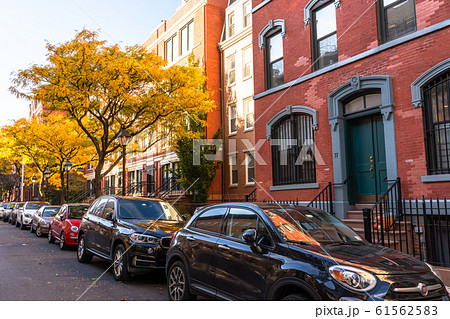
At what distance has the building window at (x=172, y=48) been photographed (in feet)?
95.9

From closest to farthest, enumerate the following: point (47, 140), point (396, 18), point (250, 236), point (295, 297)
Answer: point (295, 297) < point (250, 236) < point (396, 18) < point (47, 140)

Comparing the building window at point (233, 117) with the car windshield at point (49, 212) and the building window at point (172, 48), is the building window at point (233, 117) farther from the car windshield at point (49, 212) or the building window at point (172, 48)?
the car windshield at point (49, 212)

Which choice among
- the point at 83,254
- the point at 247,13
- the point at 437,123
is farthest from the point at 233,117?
the point at 437,123

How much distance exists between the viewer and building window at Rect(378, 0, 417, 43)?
33.5 feet

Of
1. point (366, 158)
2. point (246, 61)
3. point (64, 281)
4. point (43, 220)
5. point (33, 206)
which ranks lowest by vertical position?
point (64, 281)

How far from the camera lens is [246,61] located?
2398cm

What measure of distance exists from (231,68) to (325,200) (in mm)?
15641

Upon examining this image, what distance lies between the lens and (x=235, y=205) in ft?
18.6

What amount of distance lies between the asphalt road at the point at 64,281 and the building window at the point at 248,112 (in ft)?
47.1

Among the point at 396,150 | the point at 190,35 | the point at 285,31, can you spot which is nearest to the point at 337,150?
the point at 396,150

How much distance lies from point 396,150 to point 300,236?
6.34 metres

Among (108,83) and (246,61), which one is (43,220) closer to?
(108,83)

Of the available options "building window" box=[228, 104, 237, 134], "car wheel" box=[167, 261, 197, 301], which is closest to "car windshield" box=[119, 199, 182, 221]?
"car wheel" box=[167, 261, 197, 301]

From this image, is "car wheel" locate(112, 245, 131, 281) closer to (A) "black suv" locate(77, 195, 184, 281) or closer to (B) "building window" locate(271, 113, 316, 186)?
(A) "black suv" locate(77, 195, 184, 281)
